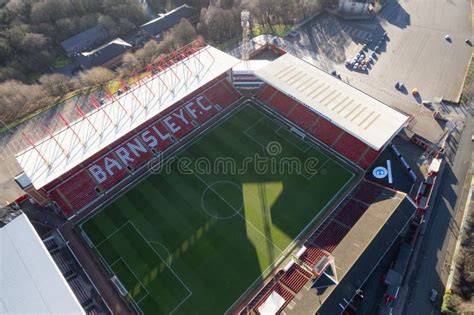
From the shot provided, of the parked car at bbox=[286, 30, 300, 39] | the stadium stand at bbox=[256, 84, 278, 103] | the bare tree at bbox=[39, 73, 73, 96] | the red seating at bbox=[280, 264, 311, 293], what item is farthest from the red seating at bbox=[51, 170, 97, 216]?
the parked car at bbox=[286, 30, 300, 39]

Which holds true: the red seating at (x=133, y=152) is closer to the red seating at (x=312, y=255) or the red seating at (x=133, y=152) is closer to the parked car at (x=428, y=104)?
the red seating at (x=312, y=255)

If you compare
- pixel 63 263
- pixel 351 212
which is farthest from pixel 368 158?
pixel 63 263

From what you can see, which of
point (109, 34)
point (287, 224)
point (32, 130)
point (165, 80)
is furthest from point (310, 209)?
point (109, 34)

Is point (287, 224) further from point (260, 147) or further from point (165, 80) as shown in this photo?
point (165, 80)

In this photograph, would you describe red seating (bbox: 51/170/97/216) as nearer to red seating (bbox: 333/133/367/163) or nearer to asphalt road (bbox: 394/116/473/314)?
red seating (bbox: 333/133/367/163)

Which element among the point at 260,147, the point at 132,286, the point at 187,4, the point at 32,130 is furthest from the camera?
the point at 187,4
